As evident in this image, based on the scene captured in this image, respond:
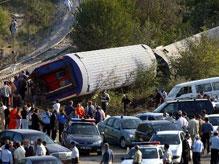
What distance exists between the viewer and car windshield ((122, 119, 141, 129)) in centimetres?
3588

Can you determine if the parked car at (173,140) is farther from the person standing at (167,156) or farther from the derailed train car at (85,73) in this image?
the derailed train car at (85,73)

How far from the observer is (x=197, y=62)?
172 ft

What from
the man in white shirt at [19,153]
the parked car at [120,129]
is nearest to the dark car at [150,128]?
the parked car at [120,129]

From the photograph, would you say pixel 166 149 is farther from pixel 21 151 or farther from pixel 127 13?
pixel 127 13

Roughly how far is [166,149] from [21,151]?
540cm

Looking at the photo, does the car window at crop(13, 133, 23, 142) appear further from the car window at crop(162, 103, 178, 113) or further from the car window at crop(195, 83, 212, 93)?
the car window at crop(195, 83, 212, 93)

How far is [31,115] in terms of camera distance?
118 feet

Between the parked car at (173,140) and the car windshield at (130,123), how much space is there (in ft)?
12.6

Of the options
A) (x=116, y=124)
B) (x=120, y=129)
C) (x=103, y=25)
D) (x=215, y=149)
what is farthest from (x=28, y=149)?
(x=103, y=25)

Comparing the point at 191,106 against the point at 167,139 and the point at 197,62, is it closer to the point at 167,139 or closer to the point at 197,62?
the point at 167,139

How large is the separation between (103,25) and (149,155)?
3011cm

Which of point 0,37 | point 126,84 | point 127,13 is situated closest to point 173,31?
point 127,13

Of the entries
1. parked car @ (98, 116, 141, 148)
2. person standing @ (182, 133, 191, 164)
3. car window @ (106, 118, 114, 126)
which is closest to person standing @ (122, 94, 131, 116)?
parked car @ (98, 116, 141, 148)

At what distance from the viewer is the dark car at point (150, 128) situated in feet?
110
